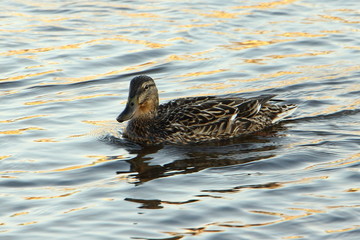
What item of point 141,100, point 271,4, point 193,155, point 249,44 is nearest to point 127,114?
point 141,100

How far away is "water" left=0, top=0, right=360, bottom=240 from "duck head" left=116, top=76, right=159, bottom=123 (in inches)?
17.7

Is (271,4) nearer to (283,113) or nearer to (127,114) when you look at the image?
(283,113)

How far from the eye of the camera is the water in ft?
26.2

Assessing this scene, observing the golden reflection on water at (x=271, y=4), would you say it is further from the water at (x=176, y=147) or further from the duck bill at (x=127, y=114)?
the duck bill at (x=127, y=114)

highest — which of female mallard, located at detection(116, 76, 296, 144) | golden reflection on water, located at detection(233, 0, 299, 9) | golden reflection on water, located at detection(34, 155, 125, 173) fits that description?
golden reflection on water, located at detection(233, 0, 299, 9)

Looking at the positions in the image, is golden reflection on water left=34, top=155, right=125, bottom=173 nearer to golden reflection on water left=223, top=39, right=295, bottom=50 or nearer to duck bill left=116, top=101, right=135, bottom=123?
duck bill left=116, top=101, right=135, bottom=123

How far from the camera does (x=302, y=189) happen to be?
8680 mm

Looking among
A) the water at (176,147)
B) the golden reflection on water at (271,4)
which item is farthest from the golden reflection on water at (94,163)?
the golden reflection on water at (271,4)

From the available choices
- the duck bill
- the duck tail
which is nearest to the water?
the duck tail

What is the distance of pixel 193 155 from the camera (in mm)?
10359

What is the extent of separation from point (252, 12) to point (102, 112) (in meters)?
7.07

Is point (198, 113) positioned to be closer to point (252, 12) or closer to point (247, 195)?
point (247, 195)

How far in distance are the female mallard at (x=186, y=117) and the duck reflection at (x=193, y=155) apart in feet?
0.52

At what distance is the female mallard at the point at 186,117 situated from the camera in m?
A: 11.0
